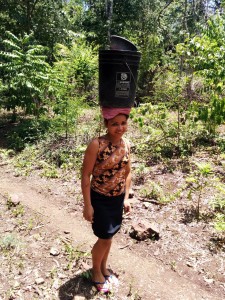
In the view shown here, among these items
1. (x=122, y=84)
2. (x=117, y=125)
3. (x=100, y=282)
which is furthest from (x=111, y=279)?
(x=122, y=84)

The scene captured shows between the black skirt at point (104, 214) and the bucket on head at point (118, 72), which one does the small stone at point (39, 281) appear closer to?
the black skirt at point (104, 214)

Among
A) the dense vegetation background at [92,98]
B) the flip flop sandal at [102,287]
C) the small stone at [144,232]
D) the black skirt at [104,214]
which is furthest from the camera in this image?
the dense vegetation background at [92,98]

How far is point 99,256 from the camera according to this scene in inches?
123

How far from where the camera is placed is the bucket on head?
240 centimetres

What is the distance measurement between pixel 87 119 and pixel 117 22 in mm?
12467

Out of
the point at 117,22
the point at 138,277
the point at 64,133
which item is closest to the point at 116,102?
the point at 138,277

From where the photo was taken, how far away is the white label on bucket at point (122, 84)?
2.44 meters

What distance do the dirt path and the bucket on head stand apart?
206 centimetres

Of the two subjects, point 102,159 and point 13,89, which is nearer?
point 102,159

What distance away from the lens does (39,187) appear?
19.2 ft

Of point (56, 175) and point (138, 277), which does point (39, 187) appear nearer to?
point (56, 175)

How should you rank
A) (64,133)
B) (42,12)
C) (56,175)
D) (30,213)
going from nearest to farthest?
1. (30,213)
2. (56,175)
3. (64,133)
4. (42,12)

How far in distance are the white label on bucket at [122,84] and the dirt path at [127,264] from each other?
6.98 ft

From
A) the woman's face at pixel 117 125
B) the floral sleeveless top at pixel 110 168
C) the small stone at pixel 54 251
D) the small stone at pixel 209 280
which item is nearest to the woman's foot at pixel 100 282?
the small stone at pixel 54 251
